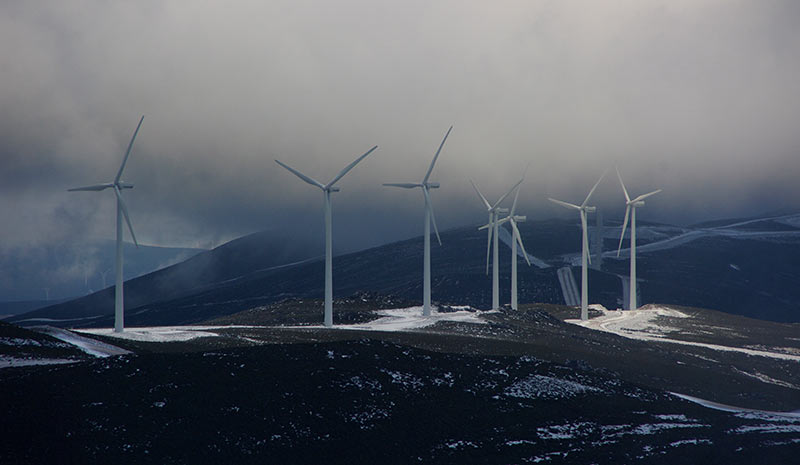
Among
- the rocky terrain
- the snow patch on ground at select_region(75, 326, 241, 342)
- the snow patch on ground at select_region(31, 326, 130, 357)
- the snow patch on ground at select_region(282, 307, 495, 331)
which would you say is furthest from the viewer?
the snow patch on ground at select_region(282, 307, 495, 331)

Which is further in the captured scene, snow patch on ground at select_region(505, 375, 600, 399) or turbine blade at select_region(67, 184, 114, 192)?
turbine blade at select_region(67, 184, 114, 192)

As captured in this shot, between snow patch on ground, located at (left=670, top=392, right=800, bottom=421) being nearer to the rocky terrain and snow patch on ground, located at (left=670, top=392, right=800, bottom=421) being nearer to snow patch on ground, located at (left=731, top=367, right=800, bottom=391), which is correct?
the rocky terrain

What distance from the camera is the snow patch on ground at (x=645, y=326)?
326ft

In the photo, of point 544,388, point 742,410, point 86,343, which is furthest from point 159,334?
point 742,410

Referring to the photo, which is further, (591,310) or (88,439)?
(591,310)

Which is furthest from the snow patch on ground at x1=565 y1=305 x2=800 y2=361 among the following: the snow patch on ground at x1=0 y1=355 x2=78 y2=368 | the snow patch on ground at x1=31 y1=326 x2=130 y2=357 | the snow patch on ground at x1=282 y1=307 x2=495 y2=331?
the snow patch on ground at x1=0 y1=355 x2=78 y2=368

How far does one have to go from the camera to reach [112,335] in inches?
2810

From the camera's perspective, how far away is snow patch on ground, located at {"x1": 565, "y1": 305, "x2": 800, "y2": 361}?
326 ft

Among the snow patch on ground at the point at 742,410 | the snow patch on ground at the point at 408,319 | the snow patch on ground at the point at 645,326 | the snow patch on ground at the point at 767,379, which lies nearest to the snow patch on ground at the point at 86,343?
the snow patch on ground at the point at 408,319

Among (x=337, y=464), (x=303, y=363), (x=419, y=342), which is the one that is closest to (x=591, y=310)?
(x=419, y=342)

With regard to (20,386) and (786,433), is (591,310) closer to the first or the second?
(786,433)

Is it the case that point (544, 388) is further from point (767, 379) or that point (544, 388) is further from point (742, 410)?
point (767, 379)

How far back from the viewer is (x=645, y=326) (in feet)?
402

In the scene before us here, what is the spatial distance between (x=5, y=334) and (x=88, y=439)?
24.9m
